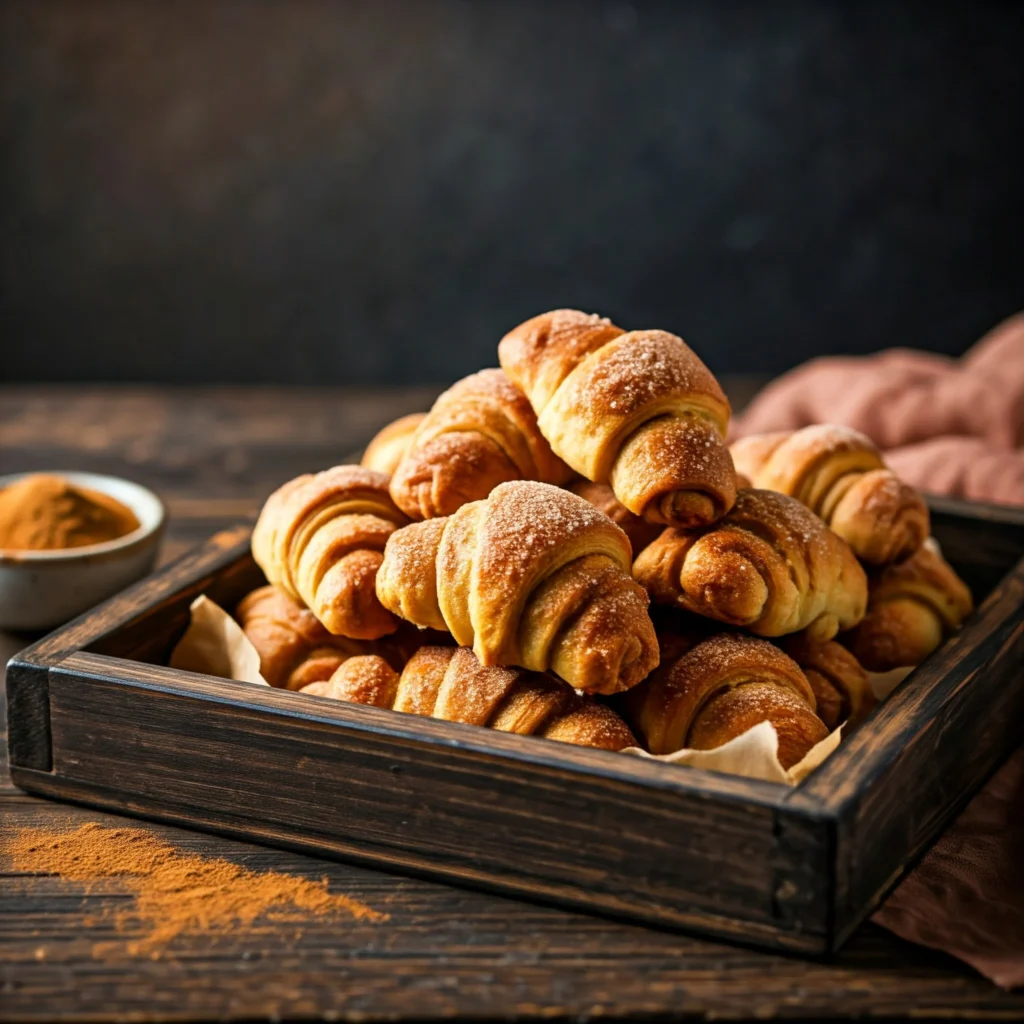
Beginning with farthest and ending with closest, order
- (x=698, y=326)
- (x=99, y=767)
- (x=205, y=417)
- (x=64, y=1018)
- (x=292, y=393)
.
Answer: (x=698, y=326)
(x=292, y=393)
(x=205, y=417)
(x=99, y=767)
(x=64, y=1018)

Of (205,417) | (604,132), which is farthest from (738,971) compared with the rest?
(604,132)


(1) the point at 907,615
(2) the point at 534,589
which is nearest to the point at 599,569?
(2) the point at 534,589

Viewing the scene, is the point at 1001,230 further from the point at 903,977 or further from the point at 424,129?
the point at 903,977

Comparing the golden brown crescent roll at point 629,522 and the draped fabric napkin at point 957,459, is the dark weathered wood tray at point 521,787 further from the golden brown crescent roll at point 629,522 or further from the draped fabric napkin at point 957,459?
the golden brown crescent roll at point 629,522

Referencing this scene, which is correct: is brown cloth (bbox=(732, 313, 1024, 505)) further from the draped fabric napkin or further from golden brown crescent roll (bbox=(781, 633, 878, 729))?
golden brown crescent roll (bbox=(781, 633, 878, 729))

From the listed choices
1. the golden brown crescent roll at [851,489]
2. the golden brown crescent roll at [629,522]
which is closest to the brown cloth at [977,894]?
the golden brown crescent roll at [851,489]

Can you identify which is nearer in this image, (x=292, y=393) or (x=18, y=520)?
(x=18, y=520)
